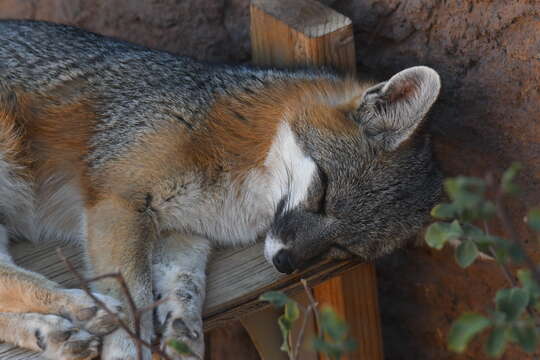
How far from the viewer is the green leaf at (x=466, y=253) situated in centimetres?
206

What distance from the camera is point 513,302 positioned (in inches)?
73.4

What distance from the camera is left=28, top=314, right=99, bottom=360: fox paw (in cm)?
288

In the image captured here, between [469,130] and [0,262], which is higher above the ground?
[469,130]

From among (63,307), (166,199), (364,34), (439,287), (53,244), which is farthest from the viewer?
(439,287)

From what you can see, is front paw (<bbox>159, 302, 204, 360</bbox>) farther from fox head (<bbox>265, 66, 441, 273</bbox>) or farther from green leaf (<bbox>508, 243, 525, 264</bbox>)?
green leaf (<bbox>508, 243, 525, 264</bbox>)

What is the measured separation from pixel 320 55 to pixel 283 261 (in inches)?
47.0

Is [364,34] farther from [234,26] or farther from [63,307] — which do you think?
[63,307]

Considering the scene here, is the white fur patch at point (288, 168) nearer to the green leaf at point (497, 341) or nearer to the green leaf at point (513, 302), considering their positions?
A: the green leaf at point (513, 302)

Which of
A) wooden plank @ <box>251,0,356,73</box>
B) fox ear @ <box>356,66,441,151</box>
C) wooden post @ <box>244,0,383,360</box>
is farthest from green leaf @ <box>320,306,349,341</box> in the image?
wooden plank @ <box>251,0,356,73</box>

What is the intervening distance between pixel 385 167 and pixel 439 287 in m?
1.35

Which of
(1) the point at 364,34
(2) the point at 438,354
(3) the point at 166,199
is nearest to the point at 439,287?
(2) the point at 438,354

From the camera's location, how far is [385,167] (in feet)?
11.2

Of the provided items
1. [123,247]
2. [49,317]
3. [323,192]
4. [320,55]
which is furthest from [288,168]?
[49,317]

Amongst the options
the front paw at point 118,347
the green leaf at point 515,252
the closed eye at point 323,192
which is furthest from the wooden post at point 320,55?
the green leaf at point 515,252
